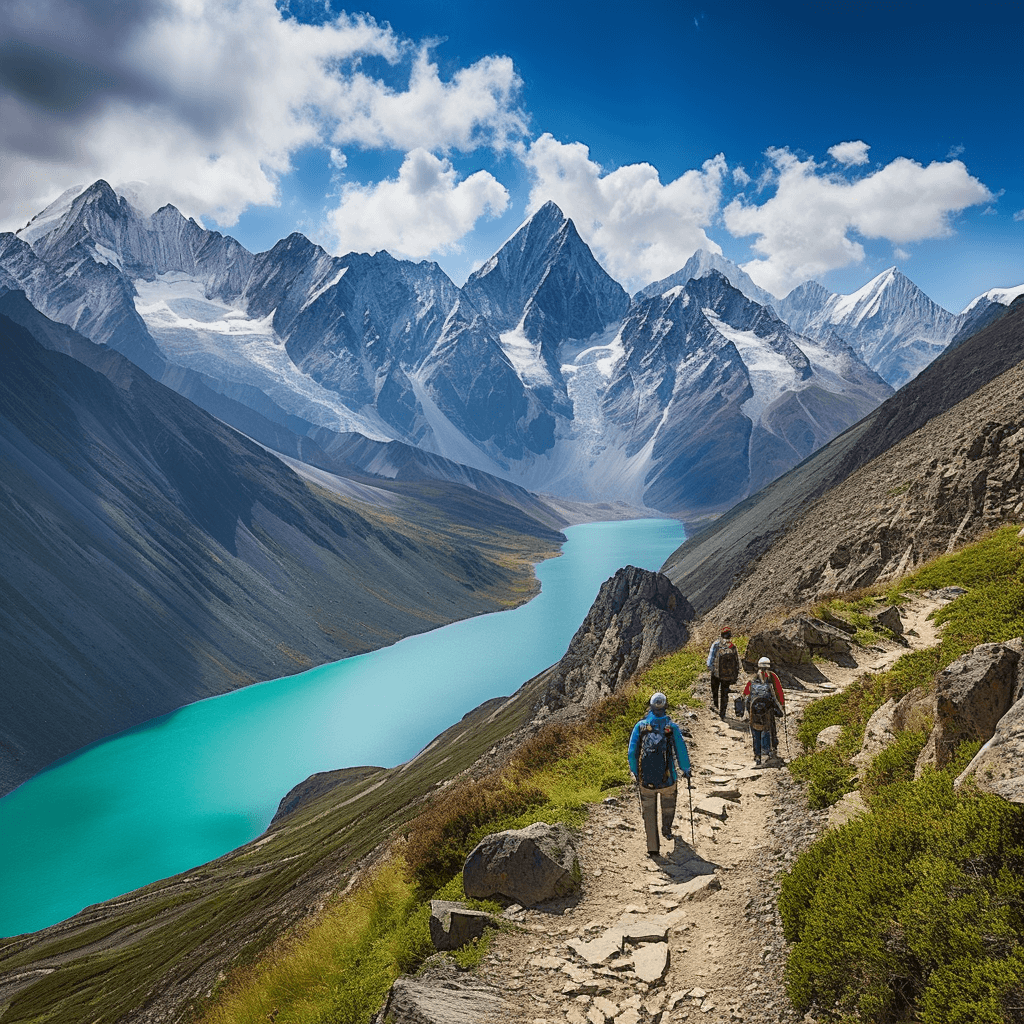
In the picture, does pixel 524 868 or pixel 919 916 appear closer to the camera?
pixel 919 916

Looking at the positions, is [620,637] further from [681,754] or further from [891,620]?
[681,754]

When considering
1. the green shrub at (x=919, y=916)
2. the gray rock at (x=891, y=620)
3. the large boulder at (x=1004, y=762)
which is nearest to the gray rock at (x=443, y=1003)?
the green shrub at (x=919, y=916)

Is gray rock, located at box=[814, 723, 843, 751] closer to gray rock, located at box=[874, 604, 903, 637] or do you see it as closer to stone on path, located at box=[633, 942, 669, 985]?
stone on path, located at box=[633, 942, 669, 985]

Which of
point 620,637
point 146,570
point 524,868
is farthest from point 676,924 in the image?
point 146,570

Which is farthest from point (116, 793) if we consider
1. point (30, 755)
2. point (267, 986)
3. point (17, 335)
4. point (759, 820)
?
point (17, 335)

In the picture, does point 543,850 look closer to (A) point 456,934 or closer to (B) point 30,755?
(A) point 456,934

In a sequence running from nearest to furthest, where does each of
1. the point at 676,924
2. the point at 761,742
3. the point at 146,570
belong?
the point at 676,924 < the point at 761,742 < the point at 146,570

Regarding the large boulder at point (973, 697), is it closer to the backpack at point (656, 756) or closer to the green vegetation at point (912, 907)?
the green vegetation at point (912, 907)
